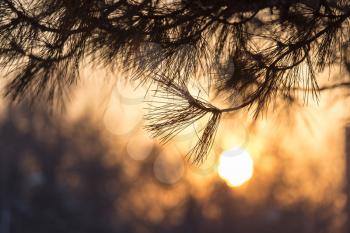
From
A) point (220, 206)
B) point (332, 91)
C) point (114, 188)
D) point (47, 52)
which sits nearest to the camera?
point (47, 52)

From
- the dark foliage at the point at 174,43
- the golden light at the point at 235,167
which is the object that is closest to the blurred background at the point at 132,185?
the golden light at the point at 235,167

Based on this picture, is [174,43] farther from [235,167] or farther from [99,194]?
[99,194]

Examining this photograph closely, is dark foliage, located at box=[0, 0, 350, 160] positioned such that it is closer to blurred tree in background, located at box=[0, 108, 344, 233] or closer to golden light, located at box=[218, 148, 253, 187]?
golden light, located at box=[218, 148, 253, 187]

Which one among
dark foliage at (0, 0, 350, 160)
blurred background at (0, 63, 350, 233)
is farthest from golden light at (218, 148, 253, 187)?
dark foliage at (0, 0, 350, 160)

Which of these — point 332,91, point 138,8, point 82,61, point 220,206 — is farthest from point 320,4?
point 220,206

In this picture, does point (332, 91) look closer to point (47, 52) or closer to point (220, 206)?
point (47, 52)

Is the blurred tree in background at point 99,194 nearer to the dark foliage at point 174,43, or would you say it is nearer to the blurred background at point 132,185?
the blurred background at point 132,185

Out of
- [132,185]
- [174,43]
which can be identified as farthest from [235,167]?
[174,43]
